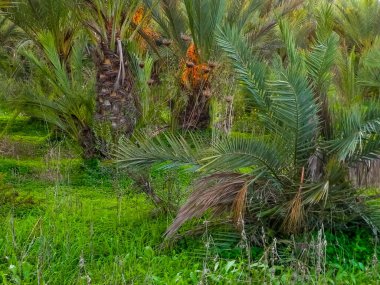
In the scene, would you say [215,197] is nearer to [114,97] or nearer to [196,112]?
[114,97]

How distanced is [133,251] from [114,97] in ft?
10.8

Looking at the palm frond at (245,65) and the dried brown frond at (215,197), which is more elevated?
the palm frond at (245,65)

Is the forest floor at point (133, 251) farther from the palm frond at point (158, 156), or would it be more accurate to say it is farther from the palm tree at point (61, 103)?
the palm tree at point (61, 103)

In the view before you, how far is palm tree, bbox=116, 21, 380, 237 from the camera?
464 centimetres

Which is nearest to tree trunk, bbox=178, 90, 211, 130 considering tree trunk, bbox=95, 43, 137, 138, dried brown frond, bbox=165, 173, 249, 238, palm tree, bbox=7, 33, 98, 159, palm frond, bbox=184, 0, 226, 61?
palm frond, bbox=184, 0, 226, 61

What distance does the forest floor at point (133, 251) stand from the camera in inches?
152

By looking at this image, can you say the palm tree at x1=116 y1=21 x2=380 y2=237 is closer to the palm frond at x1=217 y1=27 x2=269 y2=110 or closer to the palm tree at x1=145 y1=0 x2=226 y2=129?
the palm frond at x1=217 y1=27 x2=269 y2=110


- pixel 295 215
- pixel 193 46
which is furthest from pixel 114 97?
pixel 295 215

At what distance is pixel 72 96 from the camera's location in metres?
7.39

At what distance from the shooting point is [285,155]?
15.9 feet

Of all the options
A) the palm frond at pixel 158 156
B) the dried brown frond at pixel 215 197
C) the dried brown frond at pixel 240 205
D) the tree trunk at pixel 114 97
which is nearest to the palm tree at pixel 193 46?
the tree trunk at pixel 114 97

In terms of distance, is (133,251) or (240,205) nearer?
(240,205)

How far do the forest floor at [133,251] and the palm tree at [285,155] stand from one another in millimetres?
211

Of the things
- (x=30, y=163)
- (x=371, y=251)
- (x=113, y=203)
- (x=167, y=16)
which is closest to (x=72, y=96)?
(x=30, y=163)
